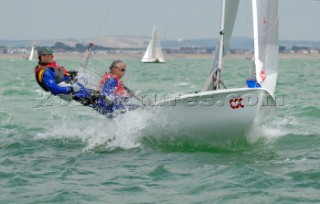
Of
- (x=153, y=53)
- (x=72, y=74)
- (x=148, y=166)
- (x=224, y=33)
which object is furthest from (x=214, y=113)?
(x=153, y=53)

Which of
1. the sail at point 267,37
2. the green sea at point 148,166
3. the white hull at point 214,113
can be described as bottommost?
the green sea at point 148,166

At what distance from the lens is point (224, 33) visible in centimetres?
868

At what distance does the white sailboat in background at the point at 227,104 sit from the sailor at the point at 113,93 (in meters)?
0.62

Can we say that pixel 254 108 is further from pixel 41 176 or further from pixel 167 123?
pixel 41 176

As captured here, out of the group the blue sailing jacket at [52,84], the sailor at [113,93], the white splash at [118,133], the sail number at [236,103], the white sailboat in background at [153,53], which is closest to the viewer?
the sail number at [236,103]

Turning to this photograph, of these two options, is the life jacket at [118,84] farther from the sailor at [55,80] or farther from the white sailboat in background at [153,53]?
the white sailboat in background at [153,53]

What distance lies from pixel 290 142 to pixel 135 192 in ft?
11.1

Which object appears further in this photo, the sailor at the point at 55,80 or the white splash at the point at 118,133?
the white splash at the point at 118,133

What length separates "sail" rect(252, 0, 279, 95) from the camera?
826 cm

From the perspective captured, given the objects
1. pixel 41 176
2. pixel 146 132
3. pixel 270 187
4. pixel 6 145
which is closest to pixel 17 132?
pixel 6 145

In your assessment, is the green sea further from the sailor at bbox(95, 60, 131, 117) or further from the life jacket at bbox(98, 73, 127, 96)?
the life jacket at bbox(98, 73, 127, 96)

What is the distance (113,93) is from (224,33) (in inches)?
73.0

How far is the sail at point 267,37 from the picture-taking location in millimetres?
8258

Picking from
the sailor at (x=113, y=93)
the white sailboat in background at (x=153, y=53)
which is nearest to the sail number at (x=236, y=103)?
the sailor at (x=113, y=93)
